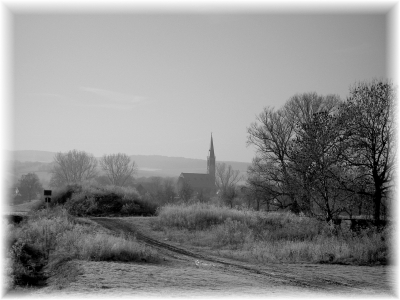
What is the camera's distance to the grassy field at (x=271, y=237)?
1480cm

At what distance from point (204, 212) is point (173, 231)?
3.51m

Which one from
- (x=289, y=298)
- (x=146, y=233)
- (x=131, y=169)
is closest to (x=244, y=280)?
(x=289, y=298)

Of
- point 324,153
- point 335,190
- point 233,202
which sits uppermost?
point 324,153

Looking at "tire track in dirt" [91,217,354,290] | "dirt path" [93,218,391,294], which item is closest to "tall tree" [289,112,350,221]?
"dirt path" [93,218,391,294]

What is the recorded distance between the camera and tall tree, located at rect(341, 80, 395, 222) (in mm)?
19172

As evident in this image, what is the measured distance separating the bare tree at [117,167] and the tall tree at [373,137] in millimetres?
51394

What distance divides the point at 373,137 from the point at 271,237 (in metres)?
7.22

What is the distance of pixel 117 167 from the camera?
68062 mm

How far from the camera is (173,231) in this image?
2141 cm

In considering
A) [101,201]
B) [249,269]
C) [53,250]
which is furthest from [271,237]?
[101,201]

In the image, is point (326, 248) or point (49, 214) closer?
point (326, 248)

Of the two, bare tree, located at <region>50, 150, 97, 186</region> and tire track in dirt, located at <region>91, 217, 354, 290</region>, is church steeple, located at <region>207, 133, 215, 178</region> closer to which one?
bare tree, located at <region>50, 150, 97, 186</region>

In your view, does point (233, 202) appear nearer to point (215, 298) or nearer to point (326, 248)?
point (326, 248)

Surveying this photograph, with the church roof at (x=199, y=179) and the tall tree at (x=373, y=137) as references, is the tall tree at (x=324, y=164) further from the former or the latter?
the church roof at (x=199, y=179)
